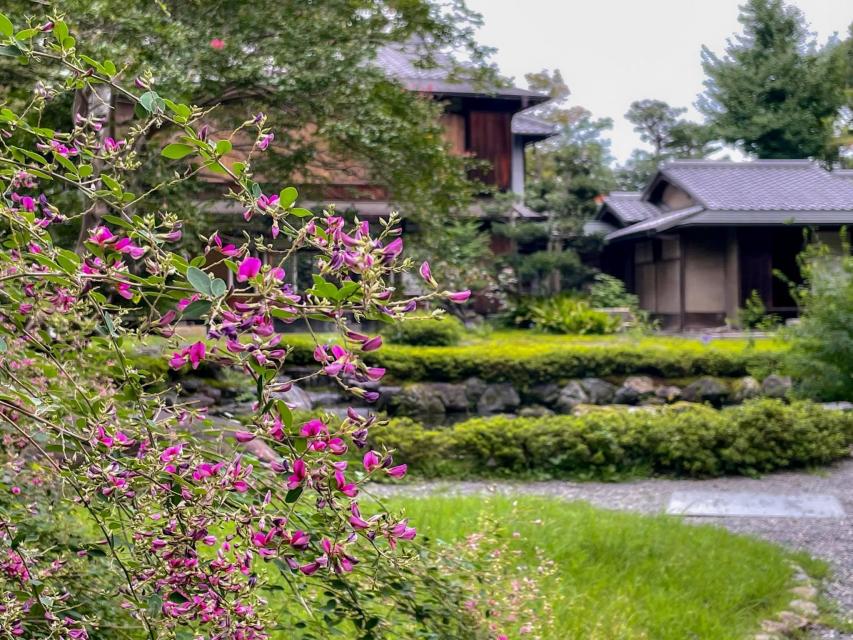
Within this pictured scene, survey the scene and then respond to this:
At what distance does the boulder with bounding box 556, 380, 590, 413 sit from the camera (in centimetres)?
1170

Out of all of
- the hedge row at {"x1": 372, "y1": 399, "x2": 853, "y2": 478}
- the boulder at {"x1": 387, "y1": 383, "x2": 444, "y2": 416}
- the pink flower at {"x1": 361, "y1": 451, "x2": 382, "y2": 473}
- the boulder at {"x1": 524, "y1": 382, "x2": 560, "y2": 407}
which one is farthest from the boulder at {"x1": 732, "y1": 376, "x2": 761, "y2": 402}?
the pink flower at {"x1": 361, "y1": 451, "x2": 382, "y2": 473}

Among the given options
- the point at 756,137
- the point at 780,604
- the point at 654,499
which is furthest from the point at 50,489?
the point at 756,137

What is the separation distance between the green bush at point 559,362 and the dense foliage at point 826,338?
5.00 feet

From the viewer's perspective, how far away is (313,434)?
4.08 feet

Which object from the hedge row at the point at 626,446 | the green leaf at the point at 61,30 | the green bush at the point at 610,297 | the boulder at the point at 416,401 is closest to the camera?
the green leaf at the point at 61,30

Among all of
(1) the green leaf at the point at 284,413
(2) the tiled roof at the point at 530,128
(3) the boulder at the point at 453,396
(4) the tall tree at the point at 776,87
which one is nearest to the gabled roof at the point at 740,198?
(2) the tiled roof at the point at 530,128

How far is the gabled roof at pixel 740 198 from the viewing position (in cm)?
1788

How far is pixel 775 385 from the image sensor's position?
11602mm

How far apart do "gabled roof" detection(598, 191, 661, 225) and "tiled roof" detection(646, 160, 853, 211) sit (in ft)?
4.09

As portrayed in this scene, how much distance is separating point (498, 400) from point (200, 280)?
1086cm

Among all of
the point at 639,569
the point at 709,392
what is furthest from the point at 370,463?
the point at 709,392

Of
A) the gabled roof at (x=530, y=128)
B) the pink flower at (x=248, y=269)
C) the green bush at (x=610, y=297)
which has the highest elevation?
the gabled roof at (x=530, y=128)

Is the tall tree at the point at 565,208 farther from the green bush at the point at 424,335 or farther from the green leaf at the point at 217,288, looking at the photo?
the green leaf at the point at 217,288

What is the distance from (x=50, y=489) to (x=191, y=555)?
169 cm
